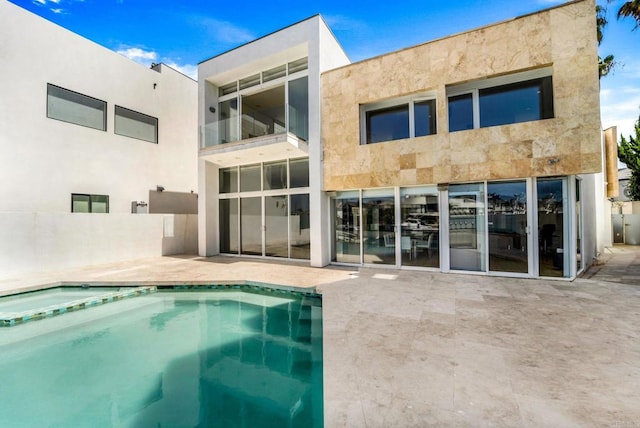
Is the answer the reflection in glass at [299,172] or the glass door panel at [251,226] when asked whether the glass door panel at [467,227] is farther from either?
the glass door panel at [251,226]

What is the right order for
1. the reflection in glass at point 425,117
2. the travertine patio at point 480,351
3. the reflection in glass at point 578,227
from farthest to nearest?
the reflection in glass at point 425,117, the reflection in glass at point 578,227, the travertine patio at point 480,351

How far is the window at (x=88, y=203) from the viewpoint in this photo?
11.0 metres

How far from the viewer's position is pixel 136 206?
42.3 ft

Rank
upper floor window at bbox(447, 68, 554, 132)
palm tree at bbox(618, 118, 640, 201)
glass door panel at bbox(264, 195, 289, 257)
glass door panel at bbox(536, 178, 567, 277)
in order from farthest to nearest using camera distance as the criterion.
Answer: palm tree at bbox(618, 118, 640, 201) < glass door panel at bbox(264, 195, 289, 257) < upper floor window at bbox(447, 68, 554, 132) < glass door panel at bbox(536, 178, 567, 277)

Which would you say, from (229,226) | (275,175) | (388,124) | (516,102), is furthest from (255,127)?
(516,102)

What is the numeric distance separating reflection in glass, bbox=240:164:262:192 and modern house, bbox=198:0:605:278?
0.08 meters

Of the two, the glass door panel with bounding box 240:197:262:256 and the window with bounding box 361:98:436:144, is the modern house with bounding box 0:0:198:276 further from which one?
the window with bounding box 361:98:436:144

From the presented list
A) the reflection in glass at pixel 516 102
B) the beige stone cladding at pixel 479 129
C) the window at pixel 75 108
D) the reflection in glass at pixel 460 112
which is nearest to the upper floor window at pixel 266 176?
the beige stone cladding at pixel 479 129

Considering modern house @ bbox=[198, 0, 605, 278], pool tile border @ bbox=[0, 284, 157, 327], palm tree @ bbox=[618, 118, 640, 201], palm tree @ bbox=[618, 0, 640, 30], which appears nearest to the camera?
pool tile border @ bbox=[0, 284, 157, 327]

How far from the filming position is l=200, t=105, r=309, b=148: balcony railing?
9.47 m

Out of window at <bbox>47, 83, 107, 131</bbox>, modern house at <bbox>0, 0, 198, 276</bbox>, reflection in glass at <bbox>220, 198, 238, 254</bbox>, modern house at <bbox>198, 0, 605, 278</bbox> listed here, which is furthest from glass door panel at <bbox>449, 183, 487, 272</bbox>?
window at <bbox>47, 83, 107, 131</bbox>

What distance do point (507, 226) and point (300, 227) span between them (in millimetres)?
6261

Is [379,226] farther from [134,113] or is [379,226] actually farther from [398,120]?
[134,113]

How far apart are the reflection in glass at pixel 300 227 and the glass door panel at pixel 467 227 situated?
4587mm
